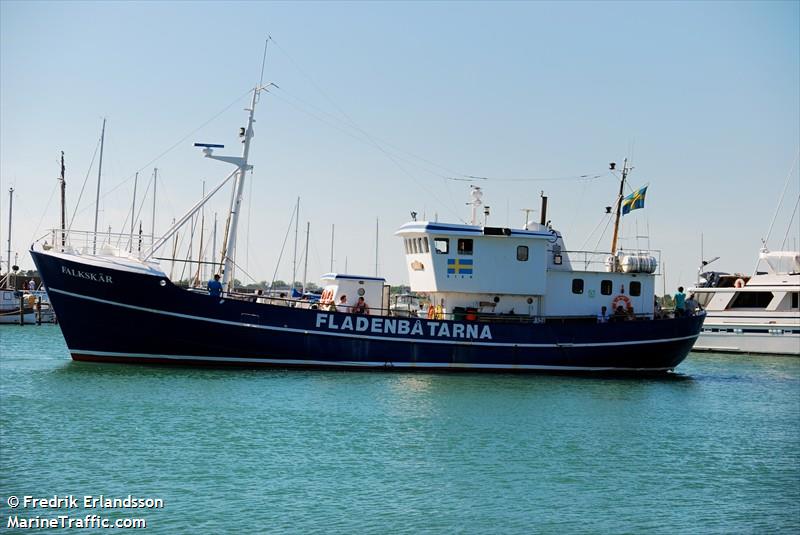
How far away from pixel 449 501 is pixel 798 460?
7.70 metres

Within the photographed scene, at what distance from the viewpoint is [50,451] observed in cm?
1570

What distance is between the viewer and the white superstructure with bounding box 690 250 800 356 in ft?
142

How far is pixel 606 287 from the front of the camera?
29766 millimetres

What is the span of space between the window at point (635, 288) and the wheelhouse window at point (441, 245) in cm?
617

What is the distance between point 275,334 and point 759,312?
88.1 ft

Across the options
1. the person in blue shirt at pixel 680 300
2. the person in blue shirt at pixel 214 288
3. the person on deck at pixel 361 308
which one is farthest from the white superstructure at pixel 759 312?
the person in blue shirt at pixel 214 288

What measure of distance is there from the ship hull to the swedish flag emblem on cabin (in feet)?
5.20

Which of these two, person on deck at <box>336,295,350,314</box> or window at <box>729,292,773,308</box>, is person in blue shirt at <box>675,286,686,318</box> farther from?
window at <box>729,292,773,308</box>

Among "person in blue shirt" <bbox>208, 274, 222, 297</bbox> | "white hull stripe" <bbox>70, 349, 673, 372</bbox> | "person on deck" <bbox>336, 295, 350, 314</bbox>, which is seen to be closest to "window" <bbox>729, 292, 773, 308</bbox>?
"white hull stripe" <bbox>70, 349, 673, 372</bbox>

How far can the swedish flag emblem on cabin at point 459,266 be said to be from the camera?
1110 inches

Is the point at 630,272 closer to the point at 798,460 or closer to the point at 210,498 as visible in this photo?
the point at 798,460

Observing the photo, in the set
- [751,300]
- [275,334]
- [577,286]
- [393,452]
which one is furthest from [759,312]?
[393,452]

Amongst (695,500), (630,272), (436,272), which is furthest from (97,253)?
(695,500)

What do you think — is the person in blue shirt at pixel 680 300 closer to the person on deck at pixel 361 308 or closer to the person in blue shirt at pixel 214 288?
the person on deck at pixel 361 308
